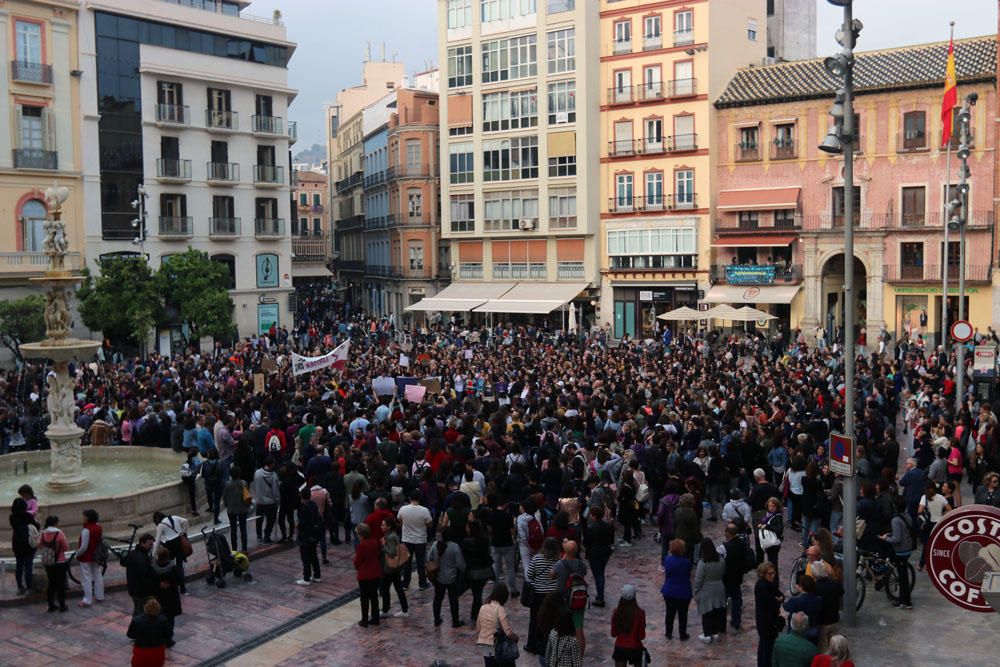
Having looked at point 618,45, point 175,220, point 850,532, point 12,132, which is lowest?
Result: point 850,532

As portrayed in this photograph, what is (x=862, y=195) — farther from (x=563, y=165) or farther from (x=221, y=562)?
(x=221, y=562)

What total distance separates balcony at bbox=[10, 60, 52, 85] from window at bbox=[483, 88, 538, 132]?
71.3ft

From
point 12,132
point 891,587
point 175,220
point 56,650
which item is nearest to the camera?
point 56,650

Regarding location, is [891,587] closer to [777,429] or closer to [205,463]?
[777,429]

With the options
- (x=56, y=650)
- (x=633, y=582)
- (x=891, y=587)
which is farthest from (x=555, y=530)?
(x=56, y=650)

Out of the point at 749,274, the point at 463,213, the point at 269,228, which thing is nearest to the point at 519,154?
the point at 463,213

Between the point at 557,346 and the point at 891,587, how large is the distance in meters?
26.3

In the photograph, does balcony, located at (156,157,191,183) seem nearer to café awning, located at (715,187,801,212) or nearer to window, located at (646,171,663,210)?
window, located at (646,171,663,210)

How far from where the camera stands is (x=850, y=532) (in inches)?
500

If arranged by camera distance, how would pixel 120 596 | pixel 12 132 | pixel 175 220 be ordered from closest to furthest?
1. pixel 120 596
2. pixel 12 132
3. pixel 175 220

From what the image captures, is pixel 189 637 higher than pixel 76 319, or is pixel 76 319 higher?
pixel 76 319

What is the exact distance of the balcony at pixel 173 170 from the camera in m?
48.0

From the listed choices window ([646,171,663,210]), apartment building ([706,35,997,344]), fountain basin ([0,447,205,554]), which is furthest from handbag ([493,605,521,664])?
window ([646,171,663,210])

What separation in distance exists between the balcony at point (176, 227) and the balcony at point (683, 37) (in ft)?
82.8
